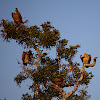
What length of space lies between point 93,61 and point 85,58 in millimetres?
1013

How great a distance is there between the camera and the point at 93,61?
31.8 m

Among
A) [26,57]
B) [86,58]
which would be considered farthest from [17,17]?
[86,58]

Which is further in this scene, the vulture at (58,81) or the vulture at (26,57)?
the vulture at (26,57)

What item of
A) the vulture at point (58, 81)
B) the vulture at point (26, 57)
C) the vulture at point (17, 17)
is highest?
the vulture at point (17, 17)

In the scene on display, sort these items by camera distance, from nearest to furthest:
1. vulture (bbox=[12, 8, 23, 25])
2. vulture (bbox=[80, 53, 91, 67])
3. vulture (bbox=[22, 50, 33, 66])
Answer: vulture (bbox=[80, 53, 91, 67]) < vulture (bbox=[22, 50, 33, 66]) < vulture (bbox=[12, 8, 23, 25])

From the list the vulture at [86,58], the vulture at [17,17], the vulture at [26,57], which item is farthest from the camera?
the vulture at [17,17]

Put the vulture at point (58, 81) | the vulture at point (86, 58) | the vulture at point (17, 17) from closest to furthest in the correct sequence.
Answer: the vulture at point (58, 81)
the vulture at point (86, 58)
the vulture at point (17, 17)

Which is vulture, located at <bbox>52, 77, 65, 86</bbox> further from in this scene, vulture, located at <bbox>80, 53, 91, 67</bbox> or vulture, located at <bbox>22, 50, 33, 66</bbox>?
vulture, located at <bbox>22, 50, 33, 66</bbox>

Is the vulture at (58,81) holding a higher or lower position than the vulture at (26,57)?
lower

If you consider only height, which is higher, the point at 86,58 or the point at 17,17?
the point at 17,17

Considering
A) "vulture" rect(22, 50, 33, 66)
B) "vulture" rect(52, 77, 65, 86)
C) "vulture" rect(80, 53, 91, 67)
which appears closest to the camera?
"vulture" rect(52, 77, 65, 86)

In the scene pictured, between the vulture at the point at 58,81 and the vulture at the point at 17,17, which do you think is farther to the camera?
the vulture at the point at 17,17

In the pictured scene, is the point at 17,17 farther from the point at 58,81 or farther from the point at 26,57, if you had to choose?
the point at 58,81

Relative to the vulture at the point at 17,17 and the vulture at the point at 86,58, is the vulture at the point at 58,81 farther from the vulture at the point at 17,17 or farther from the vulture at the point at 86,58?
the vulture at the point at 17,17
